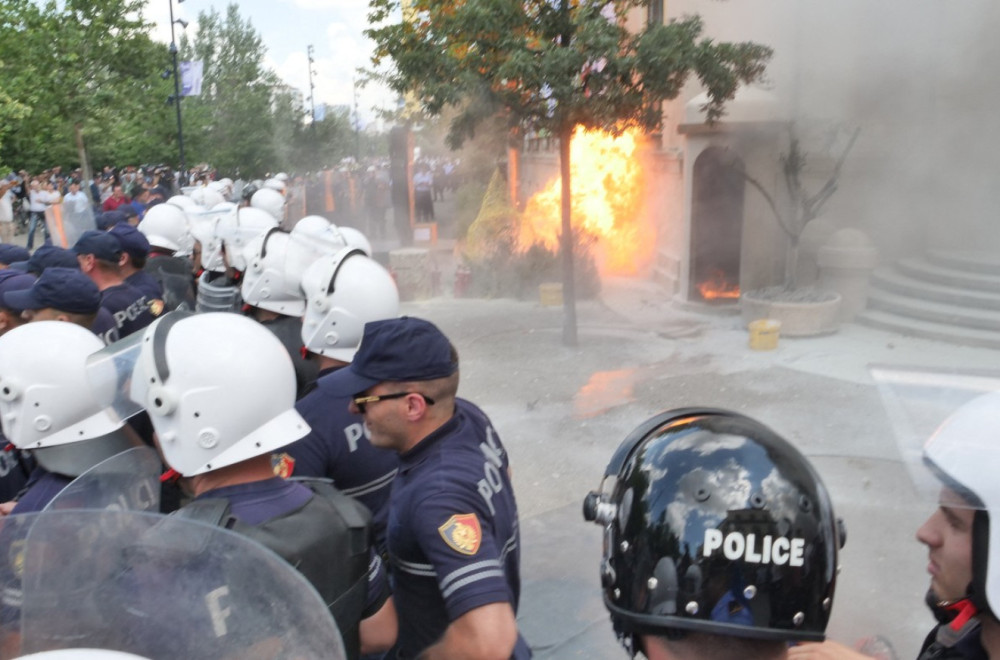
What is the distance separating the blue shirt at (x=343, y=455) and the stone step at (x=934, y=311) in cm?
829

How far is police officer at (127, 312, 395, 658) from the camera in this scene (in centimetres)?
204

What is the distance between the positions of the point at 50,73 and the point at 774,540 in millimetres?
21074

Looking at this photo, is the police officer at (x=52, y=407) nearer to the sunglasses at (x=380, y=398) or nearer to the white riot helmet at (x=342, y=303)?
the sunglasses at (x=380, y=398)

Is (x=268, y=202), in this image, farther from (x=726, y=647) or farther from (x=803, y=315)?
(x=726, y=647)

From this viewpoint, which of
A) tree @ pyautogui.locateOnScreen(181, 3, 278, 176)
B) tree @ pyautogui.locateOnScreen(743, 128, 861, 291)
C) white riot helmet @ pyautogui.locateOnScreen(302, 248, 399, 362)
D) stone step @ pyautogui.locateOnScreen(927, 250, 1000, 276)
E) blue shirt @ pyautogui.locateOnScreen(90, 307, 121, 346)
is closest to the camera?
white riot helmet @ pyautogui.locateOnScreen(302, 248, 399, 362)

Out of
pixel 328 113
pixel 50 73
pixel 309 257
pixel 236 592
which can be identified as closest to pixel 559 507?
pixel 309 257

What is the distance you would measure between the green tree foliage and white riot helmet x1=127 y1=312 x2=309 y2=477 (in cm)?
1570

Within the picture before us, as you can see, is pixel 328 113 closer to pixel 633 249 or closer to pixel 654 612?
pixel 633 249

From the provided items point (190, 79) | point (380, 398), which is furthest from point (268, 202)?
point (190, 79)

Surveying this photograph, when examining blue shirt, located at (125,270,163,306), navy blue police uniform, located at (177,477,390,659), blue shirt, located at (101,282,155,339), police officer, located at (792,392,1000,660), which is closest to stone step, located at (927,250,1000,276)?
blue shirt, located at (125,270,163,306)

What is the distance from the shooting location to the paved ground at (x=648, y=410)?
4.43 m

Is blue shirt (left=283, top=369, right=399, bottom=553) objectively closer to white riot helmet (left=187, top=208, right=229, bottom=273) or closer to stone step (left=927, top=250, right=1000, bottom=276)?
white riot helmet (left=187, top=208, right=229, bottom=273)

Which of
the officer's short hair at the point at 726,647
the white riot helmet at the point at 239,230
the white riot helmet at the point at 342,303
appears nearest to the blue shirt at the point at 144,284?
the white riot helmet at the point at 239,230

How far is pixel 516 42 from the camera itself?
27.8 ft
